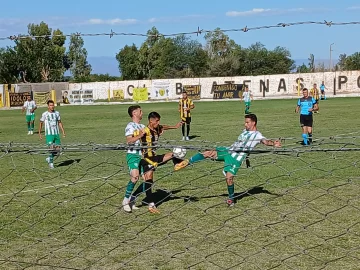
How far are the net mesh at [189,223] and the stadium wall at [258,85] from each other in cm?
4778

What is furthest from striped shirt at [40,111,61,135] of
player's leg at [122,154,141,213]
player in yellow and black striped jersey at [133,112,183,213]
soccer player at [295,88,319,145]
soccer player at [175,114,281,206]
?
soccer player at [295,88,319,145]

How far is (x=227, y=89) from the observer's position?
5869 cm

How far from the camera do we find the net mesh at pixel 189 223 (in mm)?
6254

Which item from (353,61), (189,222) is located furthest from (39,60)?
(189,222)

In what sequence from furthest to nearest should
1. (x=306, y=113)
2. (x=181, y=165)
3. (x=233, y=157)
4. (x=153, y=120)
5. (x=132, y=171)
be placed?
(x=306, y=113) < (x=153, y=120) < (x=132, y=171) < (x=181, y=165) < (x=233, y=157)

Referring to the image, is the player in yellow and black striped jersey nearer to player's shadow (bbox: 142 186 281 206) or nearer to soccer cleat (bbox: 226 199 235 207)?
player's shadow (bbox: 142 186 281 206)

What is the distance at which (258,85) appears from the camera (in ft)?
198

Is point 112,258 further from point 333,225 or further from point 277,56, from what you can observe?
point 277,56

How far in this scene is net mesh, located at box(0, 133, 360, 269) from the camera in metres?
6.25

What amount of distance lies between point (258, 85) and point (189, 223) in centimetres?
5332

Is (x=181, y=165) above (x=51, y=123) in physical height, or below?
below

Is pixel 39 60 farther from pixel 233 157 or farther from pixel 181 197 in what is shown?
pixel 233 157

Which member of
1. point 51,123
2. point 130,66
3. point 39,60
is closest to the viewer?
point 51,123

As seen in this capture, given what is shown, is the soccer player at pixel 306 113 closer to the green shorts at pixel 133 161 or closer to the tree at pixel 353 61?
the green shorts at pixel 133 161
